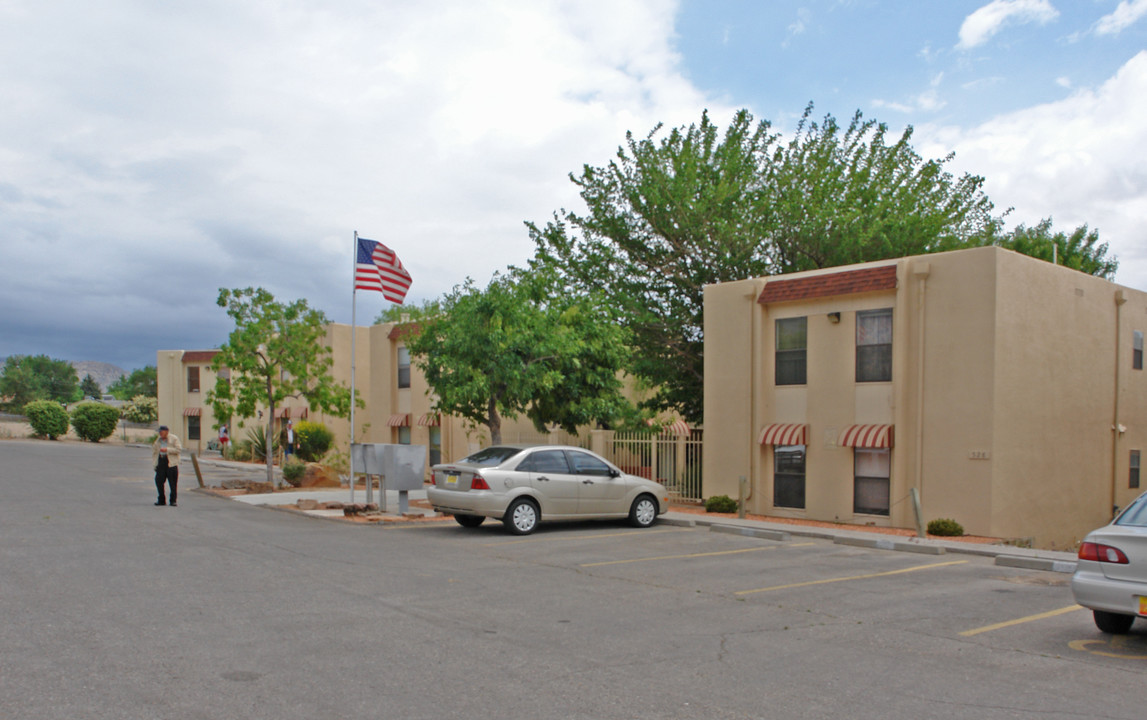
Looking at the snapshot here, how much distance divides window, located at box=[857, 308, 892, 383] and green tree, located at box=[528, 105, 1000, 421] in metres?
5.03

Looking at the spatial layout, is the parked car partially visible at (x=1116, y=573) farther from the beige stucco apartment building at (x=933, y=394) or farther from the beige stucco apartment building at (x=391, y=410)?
the beige stucco apartment building at (x=391, y=410)

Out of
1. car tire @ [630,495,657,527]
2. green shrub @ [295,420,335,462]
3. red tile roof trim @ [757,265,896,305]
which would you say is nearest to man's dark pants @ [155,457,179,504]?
car tire @ [630,495,657,527]

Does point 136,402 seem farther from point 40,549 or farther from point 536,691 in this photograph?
point 536,691

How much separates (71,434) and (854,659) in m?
63.5

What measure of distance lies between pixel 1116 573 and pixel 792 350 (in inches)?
495

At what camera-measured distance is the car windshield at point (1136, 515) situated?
7579 mm

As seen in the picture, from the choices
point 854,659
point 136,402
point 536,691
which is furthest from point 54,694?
point 136,402

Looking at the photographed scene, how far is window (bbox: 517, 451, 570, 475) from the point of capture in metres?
15.1

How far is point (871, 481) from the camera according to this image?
18062 millimetres

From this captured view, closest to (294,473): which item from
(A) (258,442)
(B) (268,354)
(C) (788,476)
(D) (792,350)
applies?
(B) (268,354)

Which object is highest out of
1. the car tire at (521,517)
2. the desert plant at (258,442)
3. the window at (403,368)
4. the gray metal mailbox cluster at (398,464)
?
the window at (403,368)

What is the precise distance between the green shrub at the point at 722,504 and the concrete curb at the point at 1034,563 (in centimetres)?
739

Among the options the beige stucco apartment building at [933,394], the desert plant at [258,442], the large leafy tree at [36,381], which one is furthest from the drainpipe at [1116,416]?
the large leafy tree at [36,381]

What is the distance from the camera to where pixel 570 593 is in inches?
378
